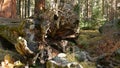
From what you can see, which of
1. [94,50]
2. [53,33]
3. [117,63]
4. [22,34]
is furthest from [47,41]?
[117,63]

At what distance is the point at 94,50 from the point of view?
8.45 m

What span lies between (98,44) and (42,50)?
231cm

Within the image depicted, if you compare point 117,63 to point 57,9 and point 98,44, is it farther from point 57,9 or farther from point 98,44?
point 57,9

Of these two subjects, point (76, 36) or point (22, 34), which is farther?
point (76, 36)

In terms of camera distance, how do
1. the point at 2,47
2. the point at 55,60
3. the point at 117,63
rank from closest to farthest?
the point at 55,60, the point at 117,63, the point at 2,47

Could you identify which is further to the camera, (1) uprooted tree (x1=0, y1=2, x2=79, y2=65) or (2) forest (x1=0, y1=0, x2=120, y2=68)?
(1) uprooted tree (x1=0, y1=2, x2=79, y2=65)

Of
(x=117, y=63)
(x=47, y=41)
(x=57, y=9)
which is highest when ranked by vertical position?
(x=57, y=9)

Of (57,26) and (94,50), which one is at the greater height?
(57,26)

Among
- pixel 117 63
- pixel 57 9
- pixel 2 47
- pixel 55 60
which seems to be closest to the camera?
pixel 55 60

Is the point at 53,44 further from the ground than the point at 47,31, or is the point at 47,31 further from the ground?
the point at 47,31

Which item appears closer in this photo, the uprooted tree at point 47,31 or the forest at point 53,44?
the forest at point 53,44

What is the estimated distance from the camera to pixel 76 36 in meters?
8.99

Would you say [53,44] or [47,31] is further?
[53,44]

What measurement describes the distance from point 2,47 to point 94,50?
10.7ft
